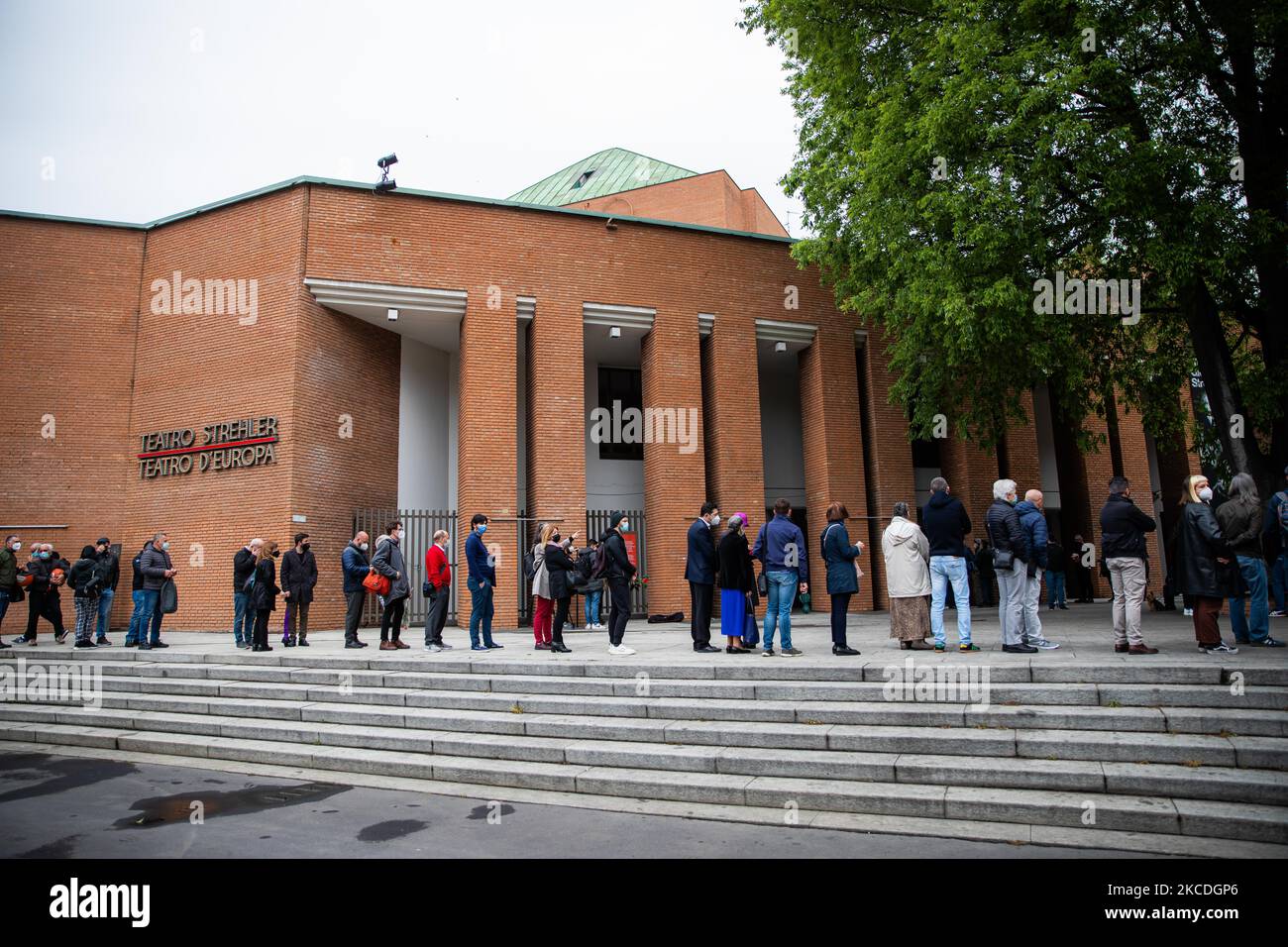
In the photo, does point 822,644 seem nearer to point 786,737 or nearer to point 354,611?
point 786,737

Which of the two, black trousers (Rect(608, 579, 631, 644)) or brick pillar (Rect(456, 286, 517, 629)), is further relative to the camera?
brick pillar (Rect(456, 286, 517, 629))

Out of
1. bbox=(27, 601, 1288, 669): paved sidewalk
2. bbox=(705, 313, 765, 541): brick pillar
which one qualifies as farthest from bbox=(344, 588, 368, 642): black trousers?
bbox=(705, 313, 765, 541): brick pillar

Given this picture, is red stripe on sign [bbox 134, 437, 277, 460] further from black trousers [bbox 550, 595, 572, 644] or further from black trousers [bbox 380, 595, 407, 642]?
black trousers [bbox 550, 595, 572, 644]

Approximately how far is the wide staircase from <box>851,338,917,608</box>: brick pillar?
10705 millimetres

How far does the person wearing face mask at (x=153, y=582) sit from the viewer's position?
37.6ft

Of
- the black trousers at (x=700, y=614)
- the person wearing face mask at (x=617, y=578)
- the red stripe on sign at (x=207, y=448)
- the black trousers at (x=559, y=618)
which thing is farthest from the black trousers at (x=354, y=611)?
the red stripe on sign at (x=207, y=448)

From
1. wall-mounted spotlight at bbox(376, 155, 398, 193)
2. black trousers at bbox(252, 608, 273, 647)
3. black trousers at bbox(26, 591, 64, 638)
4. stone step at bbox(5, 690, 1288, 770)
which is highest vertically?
wall-mounted spotlight at bbox(376, 155, 398, 193)

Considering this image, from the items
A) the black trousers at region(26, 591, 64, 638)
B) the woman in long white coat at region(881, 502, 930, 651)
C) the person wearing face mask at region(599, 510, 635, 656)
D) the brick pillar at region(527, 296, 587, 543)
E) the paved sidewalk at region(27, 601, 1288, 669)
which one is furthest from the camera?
the brick pillar at region(527, 296, 587, 543)

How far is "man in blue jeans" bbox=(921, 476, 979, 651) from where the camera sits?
8656 mm

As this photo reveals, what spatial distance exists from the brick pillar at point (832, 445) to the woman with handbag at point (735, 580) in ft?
29.9

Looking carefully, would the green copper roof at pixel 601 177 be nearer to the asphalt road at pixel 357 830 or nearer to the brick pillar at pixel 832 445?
the brick pillar at pixel 832 445
